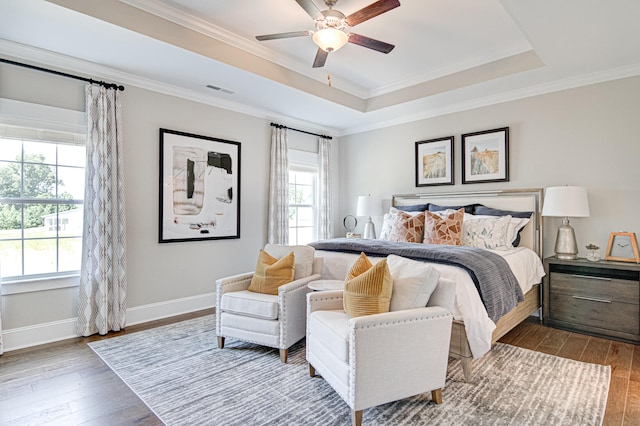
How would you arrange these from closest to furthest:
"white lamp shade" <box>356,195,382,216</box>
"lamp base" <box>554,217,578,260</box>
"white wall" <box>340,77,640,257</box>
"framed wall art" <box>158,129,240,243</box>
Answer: "white wall" <box>340,77,640,257</box> < "lamp base" <box>554,217,578,260</box> < "framed wall art" <box>158,129,240,243</box> < "white lamp shade" <box>356,195,382,216</box>

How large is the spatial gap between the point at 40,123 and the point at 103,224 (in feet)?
3.52

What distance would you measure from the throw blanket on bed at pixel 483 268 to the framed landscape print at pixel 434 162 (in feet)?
6.63

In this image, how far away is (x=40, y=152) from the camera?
10.8 feet

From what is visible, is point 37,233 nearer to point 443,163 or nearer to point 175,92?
point 175,92

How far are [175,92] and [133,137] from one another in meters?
0.75

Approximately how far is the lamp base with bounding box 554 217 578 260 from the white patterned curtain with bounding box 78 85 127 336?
464 centimetres

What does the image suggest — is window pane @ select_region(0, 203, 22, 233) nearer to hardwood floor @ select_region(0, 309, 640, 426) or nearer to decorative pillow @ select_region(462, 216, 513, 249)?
hardwood floor @ select_region(0, 309, 640, 426)

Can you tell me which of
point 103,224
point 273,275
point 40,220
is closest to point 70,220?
point 40,220

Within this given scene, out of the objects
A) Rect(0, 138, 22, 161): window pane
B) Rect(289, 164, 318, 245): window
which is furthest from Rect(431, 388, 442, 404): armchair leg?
Rect(0, 138, 22, 161): window pane

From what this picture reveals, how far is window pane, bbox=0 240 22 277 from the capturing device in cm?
310

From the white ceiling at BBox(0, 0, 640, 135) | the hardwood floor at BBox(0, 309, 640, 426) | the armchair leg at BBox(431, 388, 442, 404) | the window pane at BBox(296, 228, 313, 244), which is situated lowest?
the hardwood floor at BBox(0, 309, 640, 426)

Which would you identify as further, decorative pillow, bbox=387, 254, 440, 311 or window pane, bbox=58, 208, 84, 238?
window pane, bbox=58, 208, 84, 238

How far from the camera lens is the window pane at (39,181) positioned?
3213 millimetres

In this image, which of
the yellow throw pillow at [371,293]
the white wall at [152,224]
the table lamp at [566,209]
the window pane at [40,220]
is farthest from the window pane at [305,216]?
the yellow throw pillow at [371,293]
